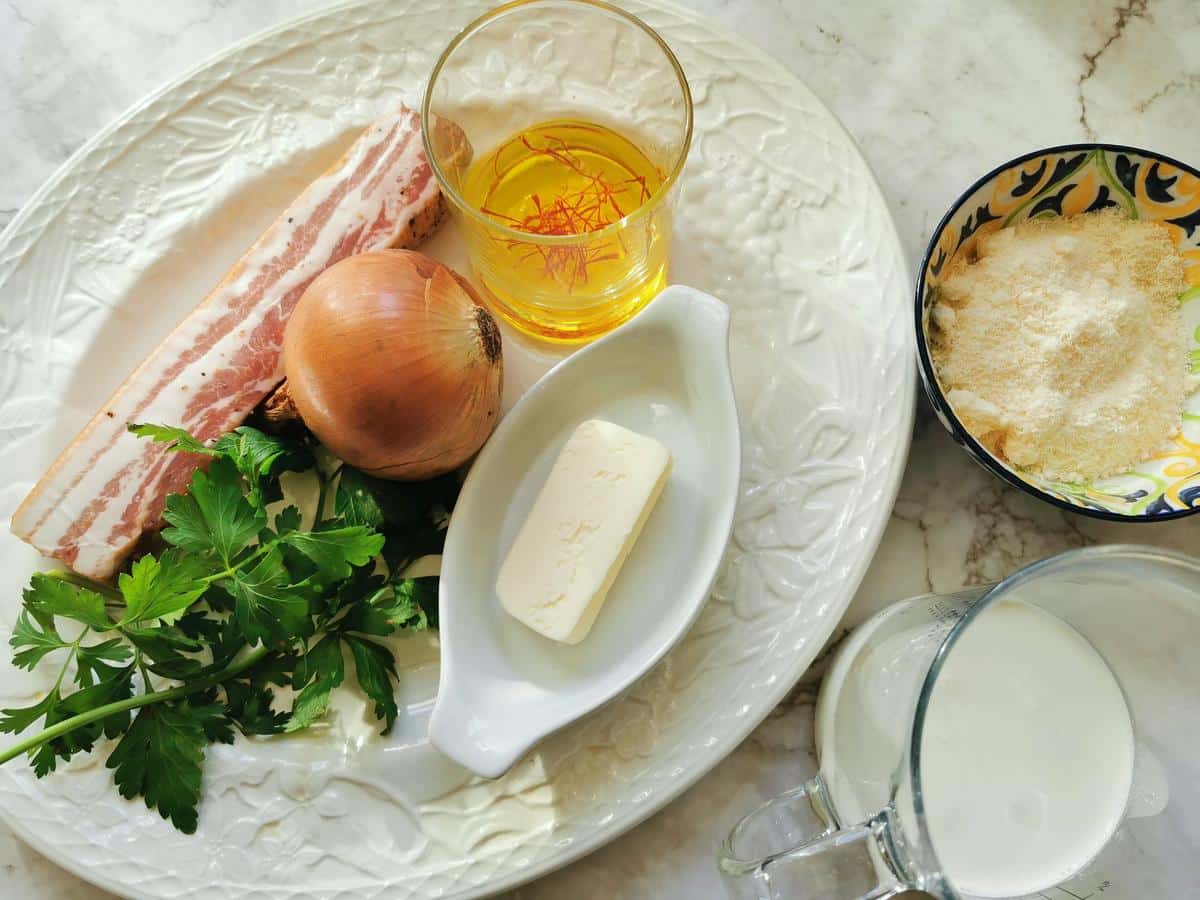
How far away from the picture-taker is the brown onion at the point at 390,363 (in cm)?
88

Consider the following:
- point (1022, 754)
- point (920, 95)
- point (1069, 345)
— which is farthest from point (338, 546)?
point (920, 95)

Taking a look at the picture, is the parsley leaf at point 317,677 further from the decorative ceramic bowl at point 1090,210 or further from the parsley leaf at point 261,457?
the decorative ceramic bowl at point 1090,210

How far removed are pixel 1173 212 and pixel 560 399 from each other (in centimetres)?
69

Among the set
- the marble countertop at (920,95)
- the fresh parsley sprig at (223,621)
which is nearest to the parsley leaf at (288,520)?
the fresh parsley sprig at (223,621)

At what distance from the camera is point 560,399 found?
991 millimetres

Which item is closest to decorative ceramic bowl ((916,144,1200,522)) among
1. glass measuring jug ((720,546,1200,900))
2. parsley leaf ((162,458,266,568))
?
glass measuring jug ((720,546,1200,900))

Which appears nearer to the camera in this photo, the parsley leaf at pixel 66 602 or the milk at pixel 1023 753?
the milk at pixel 1023 753

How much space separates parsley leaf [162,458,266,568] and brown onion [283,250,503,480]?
0.10 meters

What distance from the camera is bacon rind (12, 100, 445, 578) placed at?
0.98 metres

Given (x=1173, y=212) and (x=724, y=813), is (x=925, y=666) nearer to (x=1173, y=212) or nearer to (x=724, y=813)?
(x=724, y=813)

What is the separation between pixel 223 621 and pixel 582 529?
384mm

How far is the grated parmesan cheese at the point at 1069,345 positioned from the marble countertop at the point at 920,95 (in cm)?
9

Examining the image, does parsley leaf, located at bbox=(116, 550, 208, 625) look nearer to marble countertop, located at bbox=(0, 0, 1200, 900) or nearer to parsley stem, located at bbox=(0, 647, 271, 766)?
parsley stem, located at bbox=(0, 647, 271, 766)

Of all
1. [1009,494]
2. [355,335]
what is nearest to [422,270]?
[355,335]
